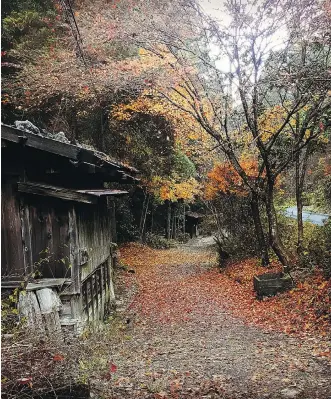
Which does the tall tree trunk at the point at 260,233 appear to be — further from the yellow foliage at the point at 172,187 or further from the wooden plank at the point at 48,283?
the wooden plank at the point at 48,283

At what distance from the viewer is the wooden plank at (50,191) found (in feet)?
23.1

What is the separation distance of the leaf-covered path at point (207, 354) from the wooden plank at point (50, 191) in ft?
9.90

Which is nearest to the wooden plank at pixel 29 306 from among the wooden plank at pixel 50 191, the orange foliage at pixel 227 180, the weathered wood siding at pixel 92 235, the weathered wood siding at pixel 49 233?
the weathered wood siding at pixel 49 233

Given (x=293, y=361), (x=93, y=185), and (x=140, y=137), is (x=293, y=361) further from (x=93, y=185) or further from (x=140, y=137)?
(x=140, y=137)

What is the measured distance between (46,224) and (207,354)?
4.07m

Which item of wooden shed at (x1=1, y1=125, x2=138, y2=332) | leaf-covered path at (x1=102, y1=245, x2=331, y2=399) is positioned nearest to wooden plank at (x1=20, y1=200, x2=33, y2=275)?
wooden shed at (x1=1, y1=125, x2=138, y2=332)

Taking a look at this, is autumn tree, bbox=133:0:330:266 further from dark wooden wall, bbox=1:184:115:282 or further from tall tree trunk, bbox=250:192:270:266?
dark wooden wall, bbox=1:184:115:282

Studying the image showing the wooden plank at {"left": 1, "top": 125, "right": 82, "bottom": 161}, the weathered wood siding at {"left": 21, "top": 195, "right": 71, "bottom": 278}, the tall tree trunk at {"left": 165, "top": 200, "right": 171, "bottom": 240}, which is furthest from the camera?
the tall tree trunk at {"left": 165, "top": 200, "right": 171, "bottom": 240}

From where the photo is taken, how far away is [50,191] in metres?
7.26

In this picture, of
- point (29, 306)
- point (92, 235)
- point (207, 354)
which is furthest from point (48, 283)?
A: point (207, 354)

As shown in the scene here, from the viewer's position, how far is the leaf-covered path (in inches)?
228

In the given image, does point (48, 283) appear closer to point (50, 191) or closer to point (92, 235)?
point (50, 191)

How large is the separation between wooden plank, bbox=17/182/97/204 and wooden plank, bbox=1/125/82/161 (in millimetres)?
692

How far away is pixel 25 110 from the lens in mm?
16359
